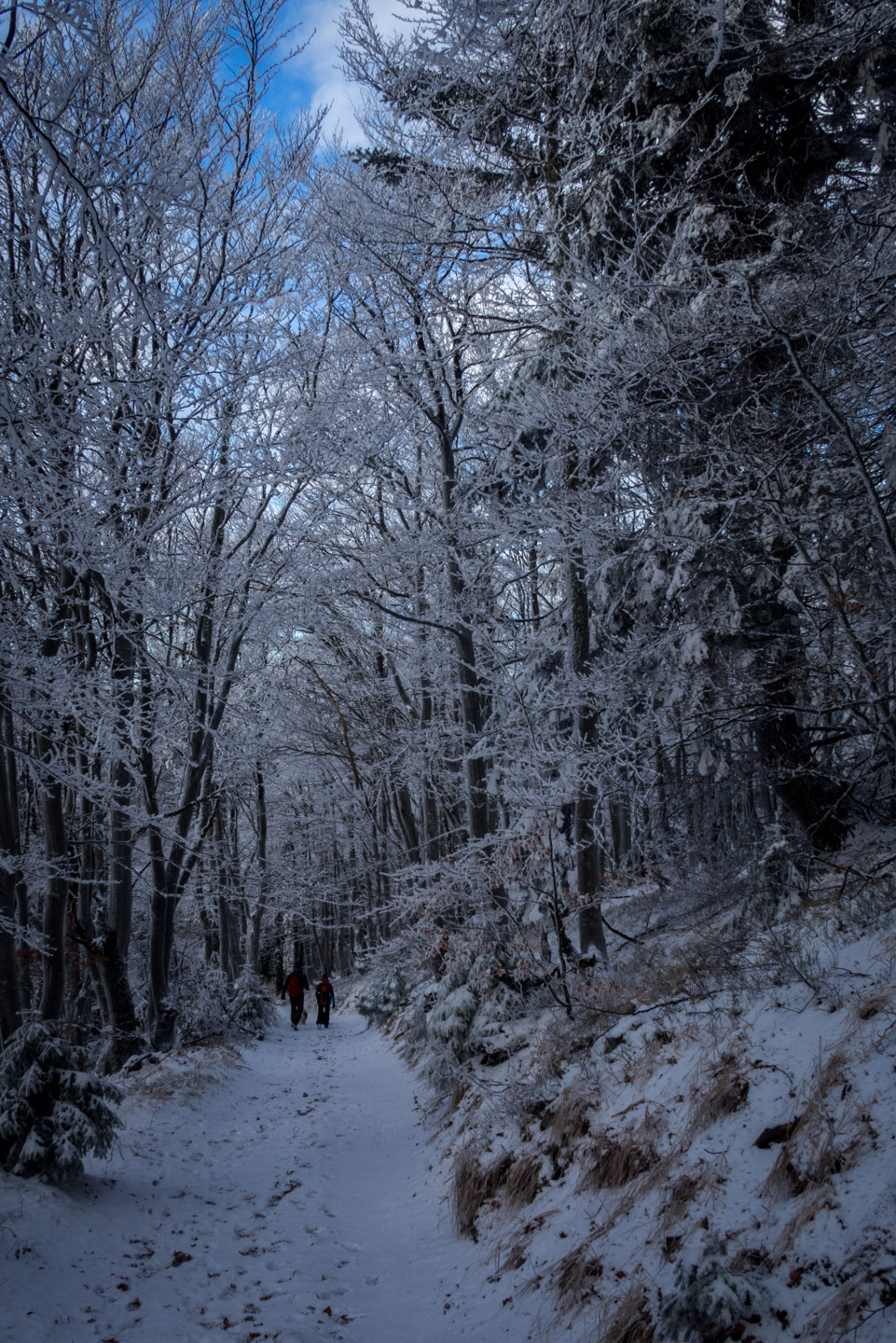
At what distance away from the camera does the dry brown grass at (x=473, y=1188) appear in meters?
5.04

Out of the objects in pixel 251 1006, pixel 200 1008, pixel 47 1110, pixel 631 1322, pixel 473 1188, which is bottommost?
pixel 251 1006

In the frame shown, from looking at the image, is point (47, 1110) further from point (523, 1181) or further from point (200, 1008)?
point (200, 1008)

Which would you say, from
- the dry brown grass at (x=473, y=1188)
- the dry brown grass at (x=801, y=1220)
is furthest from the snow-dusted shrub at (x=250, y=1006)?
the dry brown grass at (x=801, y=1220)

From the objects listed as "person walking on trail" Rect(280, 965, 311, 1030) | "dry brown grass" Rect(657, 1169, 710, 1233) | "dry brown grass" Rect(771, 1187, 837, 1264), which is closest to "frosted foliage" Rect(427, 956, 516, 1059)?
"dry brown grass" Rect(657, 1169, 710, 1233)

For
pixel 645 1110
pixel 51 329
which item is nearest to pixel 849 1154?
pixel 645 1110

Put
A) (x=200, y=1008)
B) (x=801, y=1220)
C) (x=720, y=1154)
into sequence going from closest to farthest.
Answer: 1. (x=801, y=1220)
2. (x=720, y=1154)
3. (x=200, y=1008)

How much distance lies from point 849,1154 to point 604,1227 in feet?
4.88

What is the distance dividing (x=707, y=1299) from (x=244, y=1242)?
384 cm

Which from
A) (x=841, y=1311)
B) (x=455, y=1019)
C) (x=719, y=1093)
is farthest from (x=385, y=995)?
(x=841, y=1311)

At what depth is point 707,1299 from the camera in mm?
2760

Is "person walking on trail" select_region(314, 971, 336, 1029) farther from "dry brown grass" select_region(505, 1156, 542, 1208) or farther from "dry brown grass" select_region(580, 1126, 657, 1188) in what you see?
"dry brown grass" select_region(580, 1126, 657, 1188)

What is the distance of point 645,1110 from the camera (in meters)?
4.13

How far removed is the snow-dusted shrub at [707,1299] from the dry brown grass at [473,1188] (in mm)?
2376

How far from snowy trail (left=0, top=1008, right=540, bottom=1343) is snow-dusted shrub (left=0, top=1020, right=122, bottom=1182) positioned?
0.62 feet
